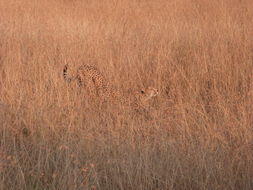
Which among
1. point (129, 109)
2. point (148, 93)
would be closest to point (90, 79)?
point (148, 93)

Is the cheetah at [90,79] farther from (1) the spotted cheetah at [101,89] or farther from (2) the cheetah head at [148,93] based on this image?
Result: (2) the cheetah head at [148,93]

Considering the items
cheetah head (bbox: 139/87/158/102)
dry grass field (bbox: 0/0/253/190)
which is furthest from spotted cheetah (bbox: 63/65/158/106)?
dry grass field (bbox: 0/0/253/190)

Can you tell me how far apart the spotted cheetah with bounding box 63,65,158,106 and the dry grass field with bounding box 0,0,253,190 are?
4.3 inches

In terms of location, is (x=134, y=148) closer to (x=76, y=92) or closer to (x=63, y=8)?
(x=76, y=92)

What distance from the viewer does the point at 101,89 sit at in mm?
3871

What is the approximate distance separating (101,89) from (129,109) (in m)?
0.59

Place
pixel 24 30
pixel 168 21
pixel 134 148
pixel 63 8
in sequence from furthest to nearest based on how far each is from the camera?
pixel 63 8 < pixel 168 21 < pixel 24 30 < pixel 134 148

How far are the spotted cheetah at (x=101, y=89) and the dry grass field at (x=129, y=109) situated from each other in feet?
0.36

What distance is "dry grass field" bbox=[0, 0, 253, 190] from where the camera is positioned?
96.0 inches

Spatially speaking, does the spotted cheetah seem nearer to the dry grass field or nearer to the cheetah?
the cheetah

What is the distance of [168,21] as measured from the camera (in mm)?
6035

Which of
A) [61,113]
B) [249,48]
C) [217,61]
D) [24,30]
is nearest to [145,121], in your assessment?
[61,113]

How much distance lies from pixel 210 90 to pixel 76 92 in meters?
1.17

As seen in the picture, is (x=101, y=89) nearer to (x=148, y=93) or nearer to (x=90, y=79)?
(x=90, y=79)
